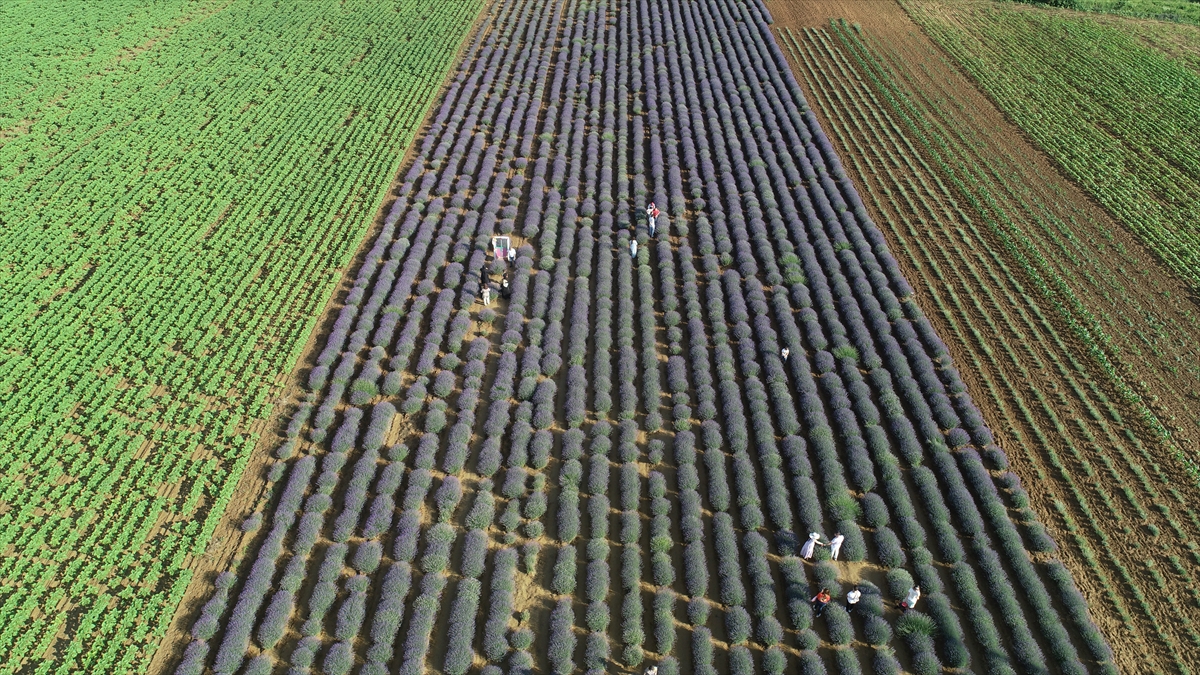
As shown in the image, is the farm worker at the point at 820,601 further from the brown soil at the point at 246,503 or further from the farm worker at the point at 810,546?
the brown soil at the point at 246,503

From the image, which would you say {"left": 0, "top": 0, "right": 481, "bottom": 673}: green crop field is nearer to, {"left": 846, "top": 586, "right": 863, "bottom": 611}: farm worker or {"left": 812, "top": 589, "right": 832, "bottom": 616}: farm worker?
{"left": 812, "top": 589, "right": 832, "bottom": 616}: farm worker

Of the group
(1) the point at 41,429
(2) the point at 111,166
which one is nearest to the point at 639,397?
(1) the point at 41,429

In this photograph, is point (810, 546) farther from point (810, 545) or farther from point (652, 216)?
point (652, 216)

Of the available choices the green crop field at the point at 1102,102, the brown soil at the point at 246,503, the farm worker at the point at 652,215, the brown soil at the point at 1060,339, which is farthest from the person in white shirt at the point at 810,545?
the green crop field at the point at 1102,102

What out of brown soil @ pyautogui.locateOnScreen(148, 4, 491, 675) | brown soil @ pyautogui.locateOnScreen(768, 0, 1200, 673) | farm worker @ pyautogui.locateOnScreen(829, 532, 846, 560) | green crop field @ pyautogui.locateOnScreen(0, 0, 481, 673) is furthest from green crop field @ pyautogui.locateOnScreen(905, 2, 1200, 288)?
green crop field @ pyautogui.locateOnScreen(0, 0, 481, 673)

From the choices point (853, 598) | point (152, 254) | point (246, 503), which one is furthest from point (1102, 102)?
point (152, 254)

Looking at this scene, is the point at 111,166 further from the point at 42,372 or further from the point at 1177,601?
the point at 1177,601
